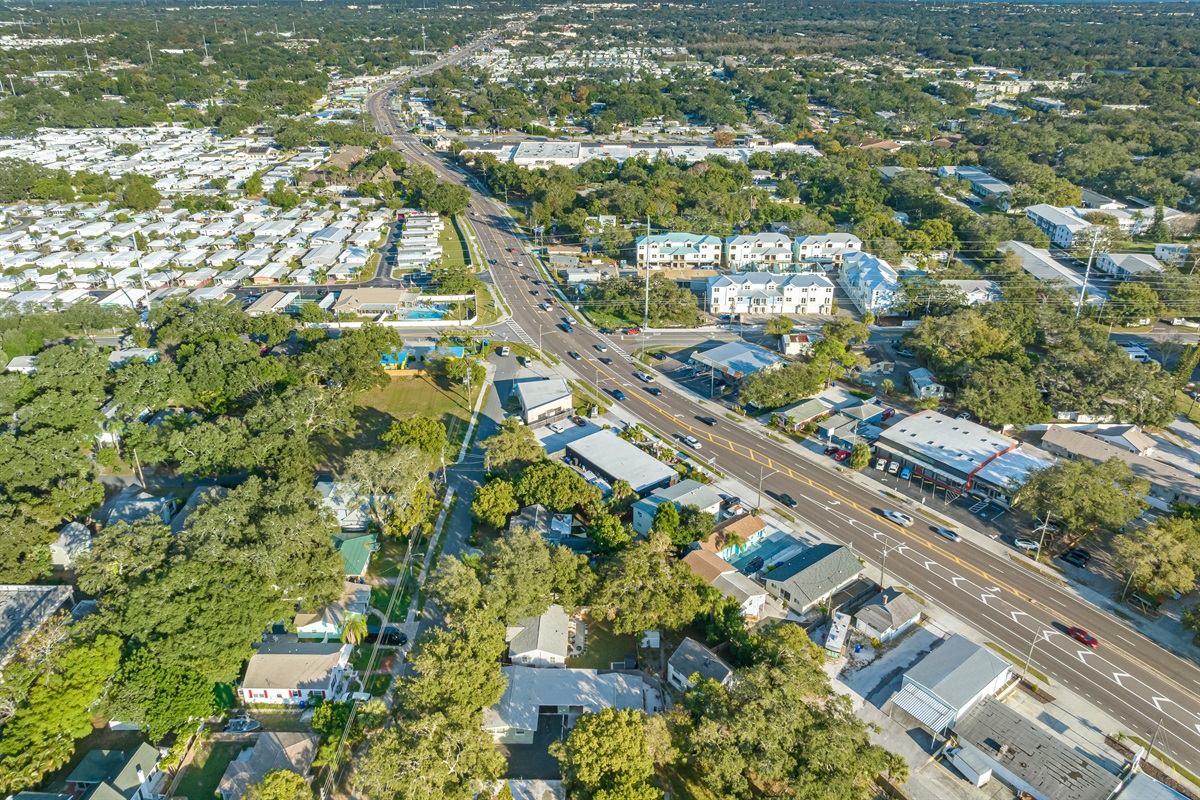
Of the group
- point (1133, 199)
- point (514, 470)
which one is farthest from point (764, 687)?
point (1133, 199)

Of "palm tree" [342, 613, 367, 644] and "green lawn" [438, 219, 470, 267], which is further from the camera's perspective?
"green lawn" [438, 219, 470, 267]

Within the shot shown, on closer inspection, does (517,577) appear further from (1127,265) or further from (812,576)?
(1127,265)

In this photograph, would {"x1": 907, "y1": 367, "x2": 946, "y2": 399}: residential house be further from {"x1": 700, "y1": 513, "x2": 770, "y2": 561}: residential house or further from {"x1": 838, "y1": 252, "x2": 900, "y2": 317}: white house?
{"x1": 700, "y1": 513, "x2": 770, "y2": 561}: residential house

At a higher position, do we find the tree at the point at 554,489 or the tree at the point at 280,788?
the tree at the point at 554,489

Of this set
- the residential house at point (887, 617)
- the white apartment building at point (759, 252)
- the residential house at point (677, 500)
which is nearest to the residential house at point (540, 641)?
the residential house at point (677, 500)

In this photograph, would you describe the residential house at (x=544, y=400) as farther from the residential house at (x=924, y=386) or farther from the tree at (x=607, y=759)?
the tree at (x=607, y=759)

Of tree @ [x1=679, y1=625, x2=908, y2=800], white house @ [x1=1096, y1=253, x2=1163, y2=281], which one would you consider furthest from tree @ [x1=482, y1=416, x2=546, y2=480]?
white house @ [x1=1096, y1=253, x2=1163, y2=281]

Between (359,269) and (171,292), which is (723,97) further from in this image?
(171,292)
